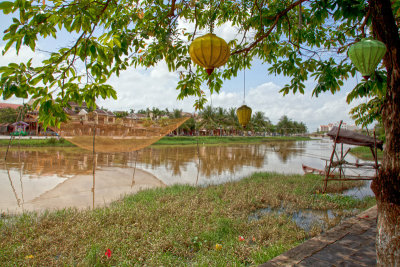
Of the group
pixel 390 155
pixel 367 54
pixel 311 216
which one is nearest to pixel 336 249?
pixel 390 155

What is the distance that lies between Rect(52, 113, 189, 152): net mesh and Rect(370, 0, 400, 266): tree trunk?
17.2 ft

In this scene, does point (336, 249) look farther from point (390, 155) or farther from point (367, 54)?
point (367, 54)

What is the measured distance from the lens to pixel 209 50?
1.56 meters

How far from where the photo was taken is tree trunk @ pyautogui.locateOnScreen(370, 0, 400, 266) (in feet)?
5.07

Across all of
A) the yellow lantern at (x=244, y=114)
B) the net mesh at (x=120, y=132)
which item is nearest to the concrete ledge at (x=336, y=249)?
the yellow lantern at (x=244, y=114)

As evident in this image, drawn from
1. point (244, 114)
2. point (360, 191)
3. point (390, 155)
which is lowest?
point (360, 191)

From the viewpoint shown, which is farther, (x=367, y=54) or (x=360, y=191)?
(x=360, y=191)

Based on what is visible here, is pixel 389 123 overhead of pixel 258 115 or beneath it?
beneath

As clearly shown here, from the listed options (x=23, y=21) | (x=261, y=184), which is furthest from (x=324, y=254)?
(x=261, y=184)

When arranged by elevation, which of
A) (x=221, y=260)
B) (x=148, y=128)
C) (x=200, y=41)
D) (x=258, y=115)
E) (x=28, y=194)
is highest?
(x=258, y=115)

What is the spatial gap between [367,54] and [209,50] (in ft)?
3.13

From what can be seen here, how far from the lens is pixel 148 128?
6742 mm

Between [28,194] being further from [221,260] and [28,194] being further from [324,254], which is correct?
[324,254]

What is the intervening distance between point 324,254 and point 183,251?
57.7 inches
